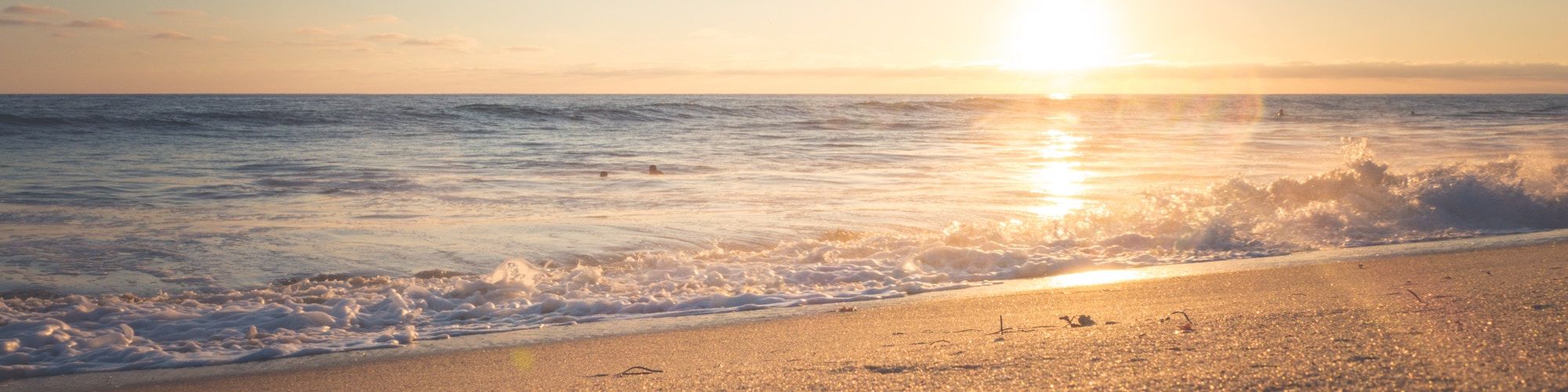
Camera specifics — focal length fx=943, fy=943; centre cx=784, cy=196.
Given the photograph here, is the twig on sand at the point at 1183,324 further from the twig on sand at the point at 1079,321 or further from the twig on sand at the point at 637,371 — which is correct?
the twig on sand at the point at 637,371

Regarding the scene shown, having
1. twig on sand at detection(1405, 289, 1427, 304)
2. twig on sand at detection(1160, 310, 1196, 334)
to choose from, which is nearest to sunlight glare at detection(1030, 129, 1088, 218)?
twig on sand at detection(1405, 289, 1427, 304)

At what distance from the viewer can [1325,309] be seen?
375cm

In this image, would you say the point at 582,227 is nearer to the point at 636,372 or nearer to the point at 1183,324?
the point at 636,372

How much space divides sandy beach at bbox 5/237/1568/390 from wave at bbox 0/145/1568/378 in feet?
1.78

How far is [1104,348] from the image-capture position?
10.4 feet

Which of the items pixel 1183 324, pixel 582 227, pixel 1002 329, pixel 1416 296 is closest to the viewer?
pixel 1183 324

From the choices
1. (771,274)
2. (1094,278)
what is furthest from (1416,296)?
(771,274)

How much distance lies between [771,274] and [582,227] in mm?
2610

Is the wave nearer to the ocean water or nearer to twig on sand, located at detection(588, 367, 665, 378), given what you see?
the ocean water

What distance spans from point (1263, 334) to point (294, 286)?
16.2ft

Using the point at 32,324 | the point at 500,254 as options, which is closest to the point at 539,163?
the point at 500,254

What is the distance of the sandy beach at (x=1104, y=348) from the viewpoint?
8.80 feet

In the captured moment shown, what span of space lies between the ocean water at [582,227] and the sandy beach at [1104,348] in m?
0.69

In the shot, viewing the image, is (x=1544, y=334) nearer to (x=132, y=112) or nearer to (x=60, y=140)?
(x=60, y=140)
